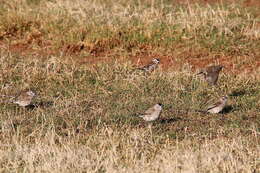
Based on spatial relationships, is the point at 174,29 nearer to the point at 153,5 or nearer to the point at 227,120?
the point at 153,5

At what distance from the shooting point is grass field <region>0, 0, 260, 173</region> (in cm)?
837

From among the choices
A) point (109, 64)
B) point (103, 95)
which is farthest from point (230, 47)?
point (103, 95)

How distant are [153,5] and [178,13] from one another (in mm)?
1415

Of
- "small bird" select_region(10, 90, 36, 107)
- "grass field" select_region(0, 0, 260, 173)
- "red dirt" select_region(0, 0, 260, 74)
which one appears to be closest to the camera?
"grass field" select_region(0, 0, 260, 173)

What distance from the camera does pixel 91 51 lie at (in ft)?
50.3

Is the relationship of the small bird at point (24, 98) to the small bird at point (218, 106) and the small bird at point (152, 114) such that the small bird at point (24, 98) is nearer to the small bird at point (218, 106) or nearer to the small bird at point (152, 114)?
the small bird at point (152, 114)

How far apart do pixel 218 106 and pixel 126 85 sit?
2087 millimetres

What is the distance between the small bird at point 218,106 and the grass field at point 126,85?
10cm

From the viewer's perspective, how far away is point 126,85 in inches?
482

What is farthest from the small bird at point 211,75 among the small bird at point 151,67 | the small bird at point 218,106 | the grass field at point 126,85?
the small bird at point 218,106

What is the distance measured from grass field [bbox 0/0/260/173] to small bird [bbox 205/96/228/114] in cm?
10

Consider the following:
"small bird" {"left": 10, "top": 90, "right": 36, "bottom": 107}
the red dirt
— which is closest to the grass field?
the red dirt

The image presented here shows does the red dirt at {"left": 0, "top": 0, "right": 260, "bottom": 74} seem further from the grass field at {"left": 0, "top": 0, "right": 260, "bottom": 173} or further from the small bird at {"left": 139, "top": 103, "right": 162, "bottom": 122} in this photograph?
the small bird at {"left": 139, "top": 103, "right": 162, "bottom": 122}

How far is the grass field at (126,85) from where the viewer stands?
8.37 meters
